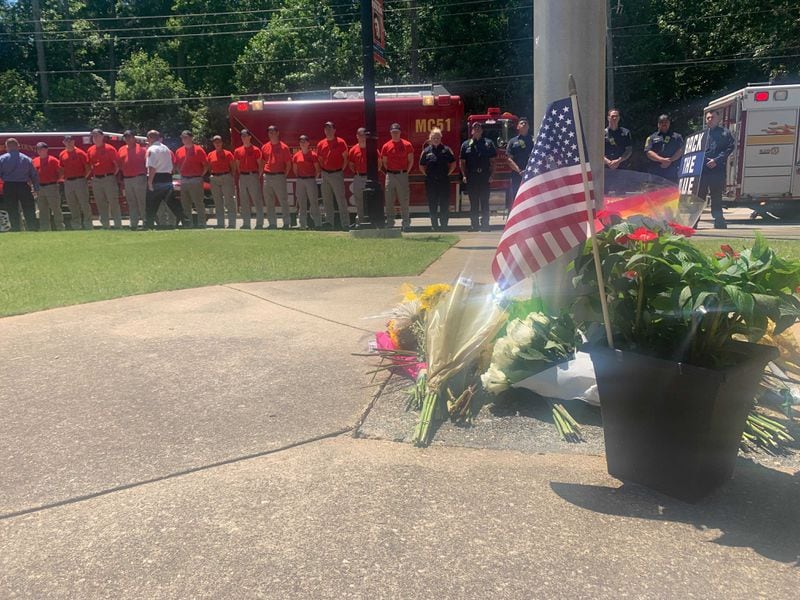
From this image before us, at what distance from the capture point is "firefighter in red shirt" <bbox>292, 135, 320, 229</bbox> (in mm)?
15281

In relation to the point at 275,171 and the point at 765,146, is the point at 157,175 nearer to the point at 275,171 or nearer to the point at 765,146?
the point at 275,171

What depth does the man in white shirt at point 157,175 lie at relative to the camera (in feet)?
51.1

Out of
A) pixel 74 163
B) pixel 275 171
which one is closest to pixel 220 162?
pixel 275 171

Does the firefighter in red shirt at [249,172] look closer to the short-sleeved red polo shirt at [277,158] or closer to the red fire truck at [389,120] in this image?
the short-sleeved red polo shirt at [277,158]

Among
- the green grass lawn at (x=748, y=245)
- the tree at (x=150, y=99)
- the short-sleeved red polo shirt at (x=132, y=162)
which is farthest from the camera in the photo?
the tree at (x=150, y=99)

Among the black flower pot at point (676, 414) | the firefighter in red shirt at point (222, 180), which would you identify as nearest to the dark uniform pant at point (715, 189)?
the firefighter in red shirt at point (222, 180)

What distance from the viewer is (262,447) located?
3.74 m

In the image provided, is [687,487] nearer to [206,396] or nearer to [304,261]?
[206,396]

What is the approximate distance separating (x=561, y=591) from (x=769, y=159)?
663 inches

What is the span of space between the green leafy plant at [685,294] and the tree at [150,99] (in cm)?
4357

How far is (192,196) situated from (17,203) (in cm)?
404

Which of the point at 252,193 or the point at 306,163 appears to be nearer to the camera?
the point at 306,163

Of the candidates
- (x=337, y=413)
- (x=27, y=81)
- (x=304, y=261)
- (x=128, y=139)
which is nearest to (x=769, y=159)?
(x=304, y=261)

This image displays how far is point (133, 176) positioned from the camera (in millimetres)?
16031
